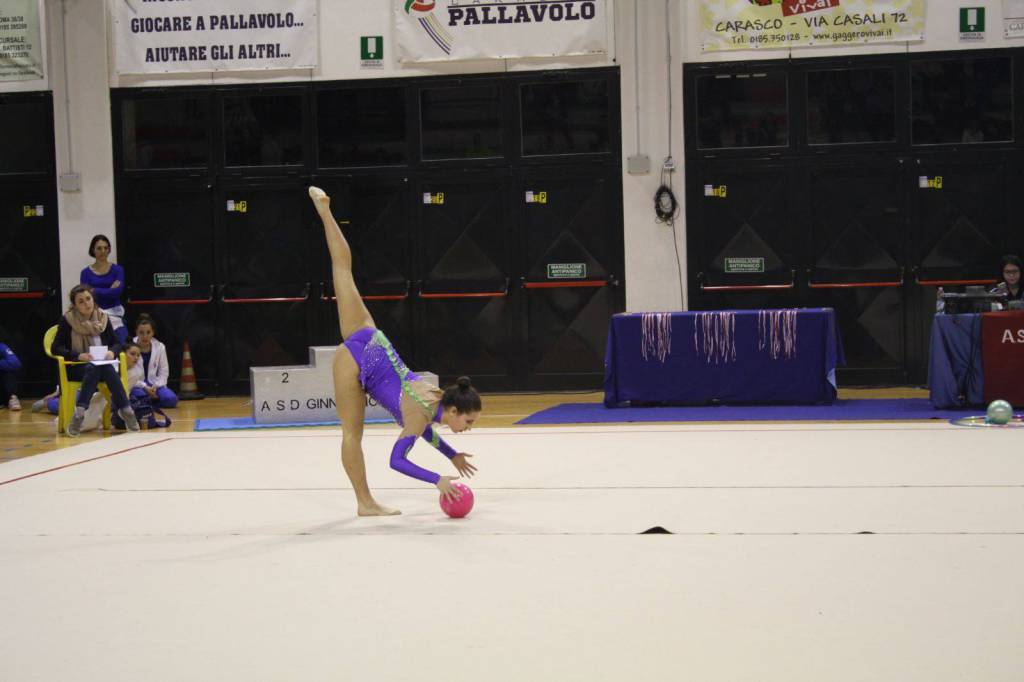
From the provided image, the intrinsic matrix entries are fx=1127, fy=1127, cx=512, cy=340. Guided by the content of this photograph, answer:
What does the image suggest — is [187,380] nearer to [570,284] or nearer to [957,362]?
[570,284]

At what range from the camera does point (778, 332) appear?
9.98 metres

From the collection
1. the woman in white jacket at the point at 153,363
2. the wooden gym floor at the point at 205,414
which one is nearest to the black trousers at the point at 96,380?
the wooden gym floor at the point at 205,414

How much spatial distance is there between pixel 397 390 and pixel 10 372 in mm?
8055

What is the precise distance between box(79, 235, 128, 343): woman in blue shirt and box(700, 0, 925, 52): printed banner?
258 inches

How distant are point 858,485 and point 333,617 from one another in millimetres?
3195

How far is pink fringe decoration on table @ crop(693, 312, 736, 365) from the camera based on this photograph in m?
10.0

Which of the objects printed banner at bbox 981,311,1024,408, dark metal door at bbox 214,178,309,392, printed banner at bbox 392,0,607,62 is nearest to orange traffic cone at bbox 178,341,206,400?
dark metal door at bbox 214,178,309,392

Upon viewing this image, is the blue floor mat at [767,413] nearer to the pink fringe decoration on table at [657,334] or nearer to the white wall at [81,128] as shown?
the pink fringe decoration on table at [657,334]

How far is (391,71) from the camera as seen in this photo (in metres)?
12.1

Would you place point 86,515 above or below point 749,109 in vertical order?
below

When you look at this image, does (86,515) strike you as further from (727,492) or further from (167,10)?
(167,10)

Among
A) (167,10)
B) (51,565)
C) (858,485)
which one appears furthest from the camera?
(167,10)

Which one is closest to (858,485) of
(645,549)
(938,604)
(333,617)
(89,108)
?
(645,549)

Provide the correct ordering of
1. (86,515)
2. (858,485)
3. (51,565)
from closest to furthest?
(51,565) → (86,515) → (858,485)
